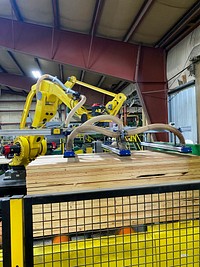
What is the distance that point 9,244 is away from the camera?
90 centimetres

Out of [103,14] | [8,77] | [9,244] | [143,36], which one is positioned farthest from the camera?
[8,77]

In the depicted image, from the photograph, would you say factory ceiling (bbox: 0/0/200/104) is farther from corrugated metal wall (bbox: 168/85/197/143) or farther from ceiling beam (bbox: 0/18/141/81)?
corrugated metal wall (bbox: 168/85/197/143)

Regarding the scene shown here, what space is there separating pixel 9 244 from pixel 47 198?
225 millimetres

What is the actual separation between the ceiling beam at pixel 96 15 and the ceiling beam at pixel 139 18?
75 cm

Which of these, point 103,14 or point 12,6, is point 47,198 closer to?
point 103,14

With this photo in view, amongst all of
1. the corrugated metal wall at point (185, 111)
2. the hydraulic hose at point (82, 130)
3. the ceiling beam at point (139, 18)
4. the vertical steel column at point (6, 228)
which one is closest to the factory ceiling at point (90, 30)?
the ceiling beam at point (139, 18)

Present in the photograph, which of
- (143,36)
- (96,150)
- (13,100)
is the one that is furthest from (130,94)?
(13,100)

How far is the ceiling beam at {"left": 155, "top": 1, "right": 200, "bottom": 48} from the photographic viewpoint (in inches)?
164

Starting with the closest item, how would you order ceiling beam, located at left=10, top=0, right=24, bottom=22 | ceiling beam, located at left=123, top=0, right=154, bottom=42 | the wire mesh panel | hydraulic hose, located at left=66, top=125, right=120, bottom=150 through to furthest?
1. the wire mesh panel
2. hydraulic hose, located at left=66, top=125, right=120, bottom=150
3. ceiling beam, located at left=123, top=0, right=154, bottom=42
4. ceiling beam, located at left=10, top=0, right=24, bottom=22

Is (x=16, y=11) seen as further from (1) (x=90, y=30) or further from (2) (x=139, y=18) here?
(2) (x=139, y=18)

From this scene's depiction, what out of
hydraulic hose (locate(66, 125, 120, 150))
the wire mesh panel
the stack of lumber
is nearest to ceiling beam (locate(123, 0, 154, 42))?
hydraulic hose (locate(66, 125, 120, 150))

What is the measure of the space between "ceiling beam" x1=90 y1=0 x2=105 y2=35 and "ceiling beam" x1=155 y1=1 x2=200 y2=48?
5.24ft

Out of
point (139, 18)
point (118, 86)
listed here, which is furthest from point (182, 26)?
point (118, 86)

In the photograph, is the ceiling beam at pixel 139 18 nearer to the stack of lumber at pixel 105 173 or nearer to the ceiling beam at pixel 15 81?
the stack of lumber at pixel 105 173
